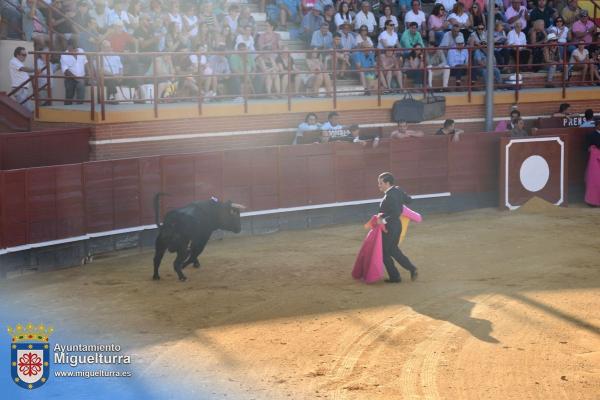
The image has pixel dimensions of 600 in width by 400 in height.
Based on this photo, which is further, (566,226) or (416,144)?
(416,144)

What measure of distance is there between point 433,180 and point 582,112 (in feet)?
14.6

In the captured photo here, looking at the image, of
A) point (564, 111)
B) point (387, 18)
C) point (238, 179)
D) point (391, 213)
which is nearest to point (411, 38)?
point (387, 18)

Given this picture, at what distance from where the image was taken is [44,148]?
1678cm

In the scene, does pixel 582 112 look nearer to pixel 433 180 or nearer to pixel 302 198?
pixel 433 180

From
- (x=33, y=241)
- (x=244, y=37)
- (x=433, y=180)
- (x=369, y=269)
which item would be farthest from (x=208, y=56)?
(x=369, y=269)

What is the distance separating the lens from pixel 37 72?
17.5 m

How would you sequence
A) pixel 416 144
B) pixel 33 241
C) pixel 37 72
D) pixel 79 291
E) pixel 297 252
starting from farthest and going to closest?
pixel 416 144 → pixel 37 72 → pixel 297 252 → pixel 33 241 → pixel 79 291

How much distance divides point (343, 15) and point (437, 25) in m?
2.13

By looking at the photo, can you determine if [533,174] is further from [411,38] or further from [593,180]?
[411,38]

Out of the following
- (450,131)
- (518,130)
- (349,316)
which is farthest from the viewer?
(518,130)

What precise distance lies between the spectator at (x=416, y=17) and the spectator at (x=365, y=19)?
0.73 m

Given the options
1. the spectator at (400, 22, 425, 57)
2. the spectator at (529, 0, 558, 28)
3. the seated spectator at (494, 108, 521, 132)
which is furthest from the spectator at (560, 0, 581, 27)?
the spectator at (400, 22, 425, 57)

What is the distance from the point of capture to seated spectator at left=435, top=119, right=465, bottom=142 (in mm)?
19641

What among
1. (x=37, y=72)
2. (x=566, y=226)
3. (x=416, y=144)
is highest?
(x=37, y=72)
